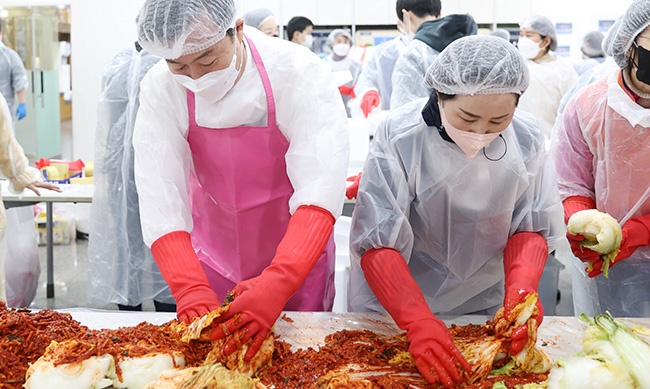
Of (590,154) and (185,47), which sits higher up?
(185,47)

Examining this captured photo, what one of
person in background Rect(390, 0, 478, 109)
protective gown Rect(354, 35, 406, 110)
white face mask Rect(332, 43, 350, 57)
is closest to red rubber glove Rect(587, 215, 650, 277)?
person in background Rect(390, 0, 478, 109)

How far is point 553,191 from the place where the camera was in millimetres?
2164

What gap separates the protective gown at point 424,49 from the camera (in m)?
4.29

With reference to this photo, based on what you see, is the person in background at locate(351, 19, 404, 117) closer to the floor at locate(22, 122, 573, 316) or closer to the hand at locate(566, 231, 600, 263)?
the floor at locate(22, 122, 573, 316)

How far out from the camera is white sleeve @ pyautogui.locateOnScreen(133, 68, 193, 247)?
1.99m

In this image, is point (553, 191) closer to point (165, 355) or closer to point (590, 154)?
point (590, 154)

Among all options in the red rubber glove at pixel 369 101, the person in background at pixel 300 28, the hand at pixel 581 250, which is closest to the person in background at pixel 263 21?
the red rubber glove at pixel 369 101

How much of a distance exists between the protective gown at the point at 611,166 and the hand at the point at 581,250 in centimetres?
22

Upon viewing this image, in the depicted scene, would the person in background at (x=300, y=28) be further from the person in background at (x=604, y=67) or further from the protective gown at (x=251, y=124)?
the protective gown at (x=251, y=124)

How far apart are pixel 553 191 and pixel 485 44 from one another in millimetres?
551

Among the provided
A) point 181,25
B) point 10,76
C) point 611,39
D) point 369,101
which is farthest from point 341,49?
point 181,25

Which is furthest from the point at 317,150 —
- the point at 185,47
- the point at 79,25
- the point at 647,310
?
the point at 79,25

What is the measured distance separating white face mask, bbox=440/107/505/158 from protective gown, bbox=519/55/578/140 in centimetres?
410

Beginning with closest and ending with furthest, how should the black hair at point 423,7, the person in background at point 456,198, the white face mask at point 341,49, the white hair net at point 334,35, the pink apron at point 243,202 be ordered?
1. the person in background at point 456,198
2. the pink apron at point 243,202
3. the black hair at point 423,7
4. the white face mask at point 341,49
5. the white hair net at point 334,35
